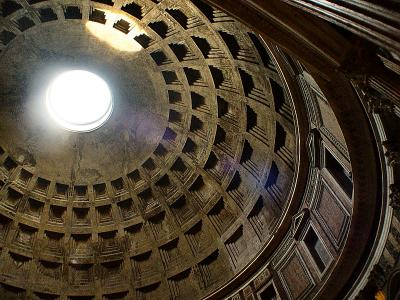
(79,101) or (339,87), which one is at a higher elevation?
(79,101)

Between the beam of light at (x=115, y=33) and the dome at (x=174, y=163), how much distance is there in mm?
69

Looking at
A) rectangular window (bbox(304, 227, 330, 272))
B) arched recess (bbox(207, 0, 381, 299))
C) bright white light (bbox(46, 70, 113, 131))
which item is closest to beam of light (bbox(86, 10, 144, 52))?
bright white light (bbox(46, 70, 113, 131))

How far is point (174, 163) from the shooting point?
2103 centimetres

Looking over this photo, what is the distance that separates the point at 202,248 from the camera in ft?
65.6

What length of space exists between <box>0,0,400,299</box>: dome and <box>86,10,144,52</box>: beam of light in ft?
0.23

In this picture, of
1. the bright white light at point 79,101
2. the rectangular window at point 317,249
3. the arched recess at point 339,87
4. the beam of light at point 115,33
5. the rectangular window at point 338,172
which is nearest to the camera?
the arched recess at point 339,87

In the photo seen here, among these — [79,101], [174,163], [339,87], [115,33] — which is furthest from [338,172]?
[79,101]

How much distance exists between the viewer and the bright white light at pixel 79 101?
21889 millimetres

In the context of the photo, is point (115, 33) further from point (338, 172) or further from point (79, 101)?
point (338, 172)

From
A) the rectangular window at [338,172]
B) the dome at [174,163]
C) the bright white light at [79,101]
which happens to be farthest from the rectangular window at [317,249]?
the bright white light at [79,101]

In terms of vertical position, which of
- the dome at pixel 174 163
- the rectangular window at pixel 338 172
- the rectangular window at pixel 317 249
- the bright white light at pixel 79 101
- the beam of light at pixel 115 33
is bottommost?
the rectangular window at pixel 317 249

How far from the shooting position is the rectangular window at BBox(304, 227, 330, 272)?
13638 millimetres

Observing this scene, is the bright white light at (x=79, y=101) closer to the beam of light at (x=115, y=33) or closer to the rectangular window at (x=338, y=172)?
the beam of light at (x=115, y=33)

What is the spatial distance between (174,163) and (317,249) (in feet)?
28.5
